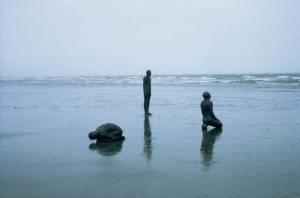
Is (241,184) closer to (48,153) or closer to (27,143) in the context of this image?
(48,153)

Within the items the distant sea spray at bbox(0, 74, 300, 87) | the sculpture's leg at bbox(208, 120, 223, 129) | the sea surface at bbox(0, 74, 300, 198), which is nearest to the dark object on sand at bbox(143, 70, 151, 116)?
the sea surface at bbox(0, 74, 300, 198)

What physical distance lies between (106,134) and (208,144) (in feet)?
8.02

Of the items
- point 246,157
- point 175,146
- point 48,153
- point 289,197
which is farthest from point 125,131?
point 289,197

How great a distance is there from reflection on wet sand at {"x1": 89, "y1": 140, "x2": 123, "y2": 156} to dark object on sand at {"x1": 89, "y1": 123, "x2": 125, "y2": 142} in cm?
15

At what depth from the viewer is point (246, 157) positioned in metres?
7.74

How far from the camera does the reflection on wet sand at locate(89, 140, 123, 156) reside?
840 cm

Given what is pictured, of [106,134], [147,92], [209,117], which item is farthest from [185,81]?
[106,134]

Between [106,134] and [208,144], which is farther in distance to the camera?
[106,134]

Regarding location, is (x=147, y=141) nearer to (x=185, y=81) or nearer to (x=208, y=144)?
(x=208, y=144)

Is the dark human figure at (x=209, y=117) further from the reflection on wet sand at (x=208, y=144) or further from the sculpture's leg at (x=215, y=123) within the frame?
the reflection on wet sand at (x=208, y=144)

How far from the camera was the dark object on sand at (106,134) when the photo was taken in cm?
953

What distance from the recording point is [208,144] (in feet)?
30.4

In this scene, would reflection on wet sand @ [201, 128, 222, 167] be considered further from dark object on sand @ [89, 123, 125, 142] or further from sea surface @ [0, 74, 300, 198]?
dark object on sand @ [89, 123, 125, 142]

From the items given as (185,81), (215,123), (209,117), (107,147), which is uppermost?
(209,117)
